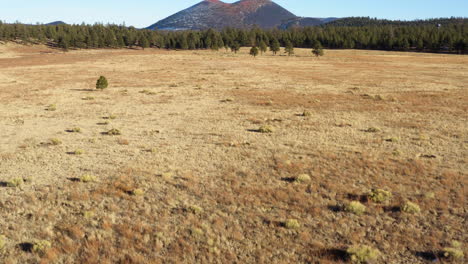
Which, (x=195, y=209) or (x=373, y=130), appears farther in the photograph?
(x=373, y=130)

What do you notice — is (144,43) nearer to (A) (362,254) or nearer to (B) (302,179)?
(B) (302,179)

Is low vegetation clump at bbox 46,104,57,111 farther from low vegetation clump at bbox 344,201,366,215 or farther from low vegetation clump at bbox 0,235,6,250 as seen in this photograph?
low vegetation clump at bbox 344,201,366,215

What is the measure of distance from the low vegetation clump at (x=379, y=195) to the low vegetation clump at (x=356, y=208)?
2.83 ft

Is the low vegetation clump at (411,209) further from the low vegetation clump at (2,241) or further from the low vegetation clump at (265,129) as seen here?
the low vegetation clump at (2,241)

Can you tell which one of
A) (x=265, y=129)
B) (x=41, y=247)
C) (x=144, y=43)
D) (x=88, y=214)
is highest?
(x=144, y=43)

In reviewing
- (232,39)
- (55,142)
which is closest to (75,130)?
(55,142)

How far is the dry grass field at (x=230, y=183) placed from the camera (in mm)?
10656

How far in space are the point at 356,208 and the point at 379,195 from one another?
1.50 meters

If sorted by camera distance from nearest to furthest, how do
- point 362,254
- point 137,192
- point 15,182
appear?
point 362,254 < point 137,192 < point 15,182

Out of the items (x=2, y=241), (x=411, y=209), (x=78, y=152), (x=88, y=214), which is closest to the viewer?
(x=2, y=241)

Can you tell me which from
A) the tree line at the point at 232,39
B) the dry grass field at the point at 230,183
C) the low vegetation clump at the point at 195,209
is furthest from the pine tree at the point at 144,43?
the low vegetation clump at the point at 195,209

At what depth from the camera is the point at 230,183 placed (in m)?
15.3

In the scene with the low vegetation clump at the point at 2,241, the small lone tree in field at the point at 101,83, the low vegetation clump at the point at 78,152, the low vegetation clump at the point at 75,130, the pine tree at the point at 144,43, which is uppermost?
the pine tree at the point at 144,43

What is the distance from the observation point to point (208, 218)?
483 inches
